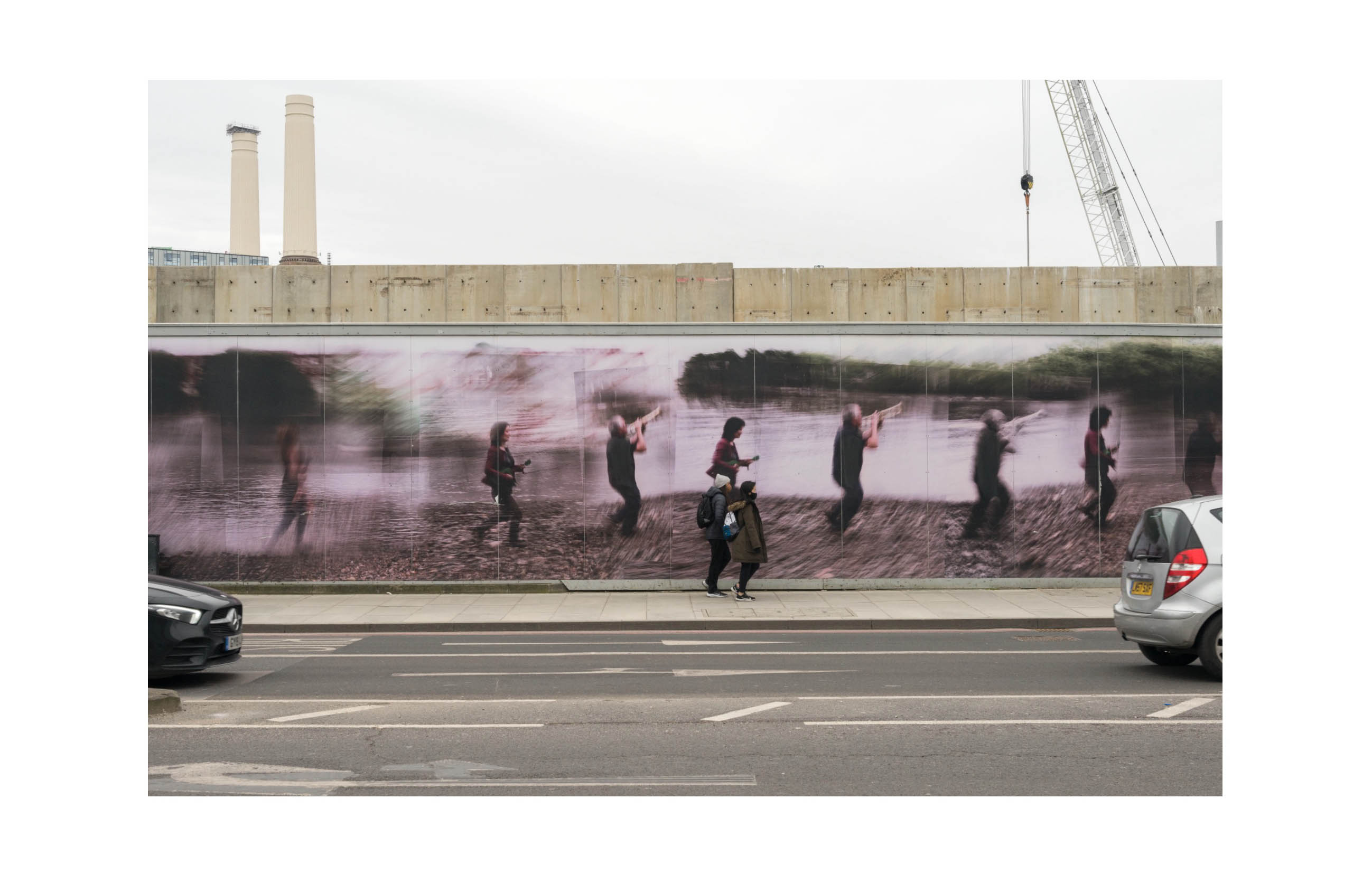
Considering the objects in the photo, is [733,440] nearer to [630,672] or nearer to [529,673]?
[630,672]

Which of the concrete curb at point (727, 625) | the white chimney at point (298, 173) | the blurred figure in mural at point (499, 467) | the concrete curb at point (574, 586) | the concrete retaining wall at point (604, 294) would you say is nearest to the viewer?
the concrete curb at point (727, 625)

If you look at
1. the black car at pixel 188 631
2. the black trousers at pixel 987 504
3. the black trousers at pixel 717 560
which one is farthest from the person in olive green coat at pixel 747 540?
the black car at pixel 188 631

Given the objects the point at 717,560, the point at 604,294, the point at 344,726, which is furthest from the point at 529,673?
the point at 604,294

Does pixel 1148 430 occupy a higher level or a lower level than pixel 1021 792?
higher

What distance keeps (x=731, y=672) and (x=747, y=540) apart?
19.0ft

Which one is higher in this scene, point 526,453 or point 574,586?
point 526,453

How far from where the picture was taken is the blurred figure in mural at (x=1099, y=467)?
57.3ft

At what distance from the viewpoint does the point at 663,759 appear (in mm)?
6750

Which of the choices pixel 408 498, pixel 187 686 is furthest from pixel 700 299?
pixel 187 686

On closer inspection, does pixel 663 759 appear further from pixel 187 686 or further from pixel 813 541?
pixel 813 541

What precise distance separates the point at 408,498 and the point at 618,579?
350cm

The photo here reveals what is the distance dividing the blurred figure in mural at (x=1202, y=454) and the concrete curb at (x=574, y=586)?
2230 mm

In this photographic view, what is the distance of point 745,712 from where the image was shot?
8273mm

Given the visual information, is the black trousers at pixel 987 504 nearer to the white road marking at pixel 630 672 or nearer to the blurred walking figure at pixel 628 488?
the blurred walking figure at pixel 628 488
